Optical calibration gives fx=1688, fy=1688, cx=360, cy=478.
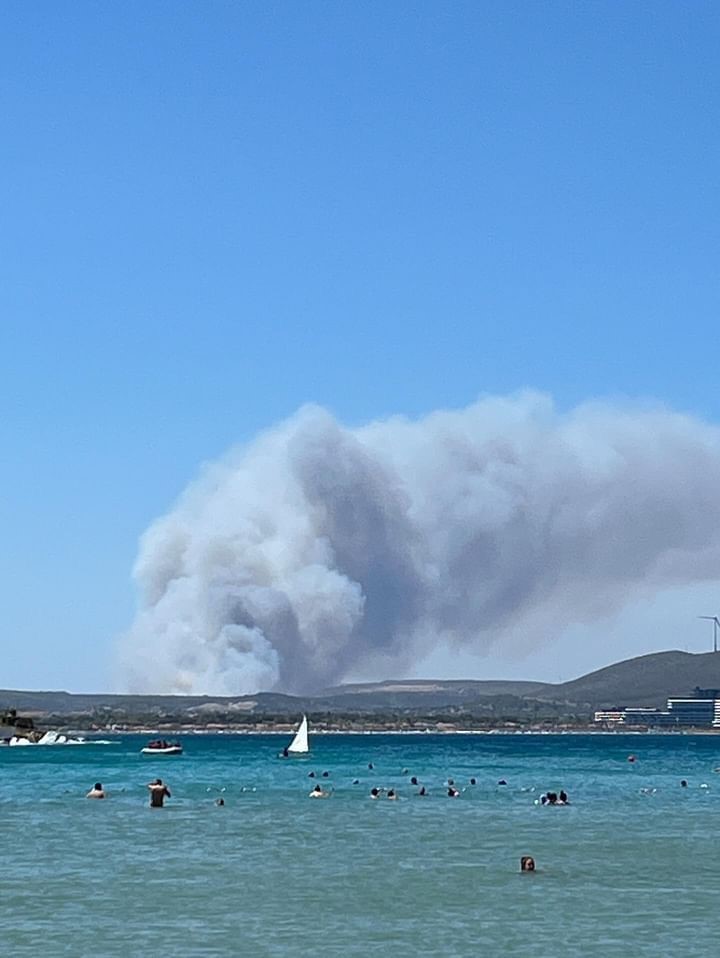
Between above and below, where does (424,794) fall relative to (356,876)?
above

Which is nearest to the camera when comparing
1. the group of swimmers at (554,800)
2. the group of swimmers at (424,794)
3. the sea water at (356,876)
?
the sea water at (356,876)

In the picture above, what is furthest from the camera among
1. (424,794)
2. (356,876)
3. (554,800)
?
(424,794)

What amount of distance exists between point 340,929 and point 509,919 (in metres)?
5.72

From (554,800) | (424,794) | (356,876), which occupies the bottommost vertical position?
(356,876)

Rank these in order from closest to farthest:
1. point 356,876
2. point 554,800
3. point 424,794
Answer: point 356,876, point 554,800, point 424,794

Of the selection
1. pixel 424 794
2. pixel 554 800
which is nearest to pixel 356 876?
pixel 554 800

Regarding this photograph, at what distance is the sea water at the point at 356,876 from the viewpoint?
4969cm

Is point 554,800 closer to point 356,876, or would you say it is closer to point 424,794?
point 424,794

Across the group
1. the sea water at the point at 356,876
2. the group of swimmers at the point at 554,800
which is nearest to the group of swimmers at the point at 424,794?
the group of swimmers at the point at 554,800

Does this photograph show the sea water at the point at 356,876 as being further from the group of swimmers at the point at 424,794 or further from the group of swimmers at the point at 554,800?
the group of swimmers at the point at 554,800

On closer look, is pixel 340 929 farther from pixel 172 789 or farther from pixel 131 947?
pixel 172 789

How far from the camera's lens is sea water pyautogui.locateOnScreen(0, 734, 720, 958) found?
49688 mm

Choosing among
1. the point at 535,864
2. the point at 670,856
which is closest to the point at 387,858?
the point at 535,864

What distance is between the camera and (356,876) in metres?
66.6
